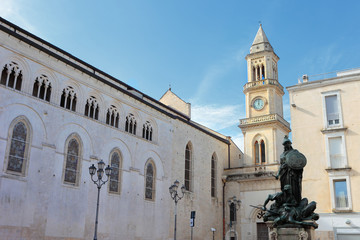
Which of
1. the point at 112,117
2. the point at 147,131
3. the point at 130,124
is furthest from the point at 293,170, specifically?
the point at 147,131

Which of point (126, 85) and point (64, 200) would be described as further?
point (126, 85)

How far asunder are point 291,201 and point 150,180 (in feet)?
60.6

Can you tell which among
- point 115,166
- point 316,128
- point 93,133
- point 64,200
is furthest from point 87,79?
point 316,128

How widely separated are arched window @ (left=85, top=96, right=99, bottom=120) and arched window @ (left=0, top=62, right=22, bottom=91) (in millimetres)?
4898

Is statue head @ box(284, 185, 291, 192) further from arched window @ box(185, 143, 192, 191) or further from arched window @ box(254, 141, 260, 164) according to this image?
arched window @ box(254, 141, 260, 164)

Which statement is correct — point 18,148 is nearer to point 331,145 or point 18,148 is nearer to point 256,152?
point 331,145

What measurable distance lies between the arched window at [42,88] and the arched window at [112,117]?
4856mm

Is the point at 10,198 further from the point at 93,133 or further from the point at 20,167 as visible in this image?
the point at 93,133

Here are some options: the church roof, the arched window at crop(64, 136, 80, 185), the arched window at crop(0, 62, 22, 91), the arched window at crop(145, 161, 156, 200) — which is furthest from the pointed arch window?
the arched window at crop(0, 62, 22, 91)

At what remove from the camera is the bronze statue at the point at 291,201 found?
10.9 meters

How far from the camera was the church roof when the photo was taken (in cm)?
4175

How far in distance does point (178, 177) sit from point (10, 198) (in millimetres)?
14797

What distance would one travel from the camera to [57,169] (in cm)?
2192

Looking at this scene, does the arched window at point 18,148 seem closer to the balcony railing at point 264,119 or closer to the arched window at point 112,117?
the arched window at point 112,117
